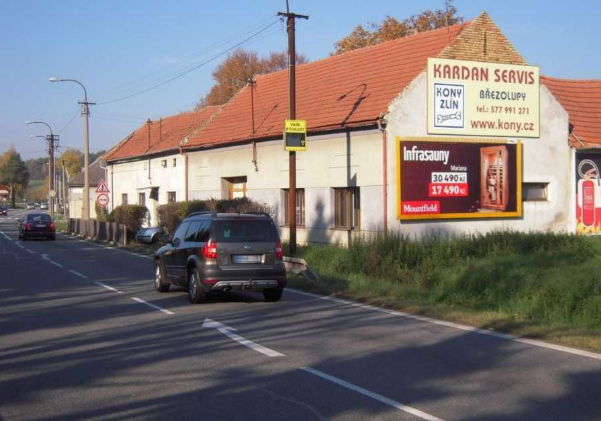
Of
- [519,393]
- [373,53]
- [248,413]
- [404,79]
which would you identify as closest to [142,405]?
[248,413]

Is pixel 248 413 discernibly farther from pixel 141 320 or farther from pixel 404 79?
pixel 404 79

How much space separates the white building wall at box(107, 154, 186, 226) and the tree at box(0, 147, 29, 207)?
110 meters

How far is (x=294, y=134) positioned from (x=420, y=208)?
4.90m

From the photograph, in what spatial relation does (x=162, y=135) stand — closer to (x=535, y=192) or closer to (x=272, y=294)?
(x=535, y=192)

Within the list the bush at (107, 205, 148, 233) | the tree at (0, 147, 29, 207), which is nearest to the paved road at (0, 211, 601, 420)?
the bush at (107, 205, 148, 233)

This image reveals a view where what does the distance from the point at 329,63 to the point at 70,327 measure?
2131 centimetres

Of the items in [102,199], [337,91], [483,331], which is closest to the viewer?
[483,331]

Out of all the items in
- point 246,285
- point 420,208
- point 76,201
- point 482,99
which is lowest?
point 246,285

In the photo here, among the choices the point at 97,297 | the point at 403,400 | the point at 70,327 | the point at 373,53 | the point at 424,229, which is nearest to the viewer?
the point at 403,400

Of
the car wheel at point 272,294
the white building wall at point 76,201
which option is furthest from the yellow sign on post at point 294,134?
the white building wall at point 76,201

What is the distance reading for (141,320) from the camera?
12.3m

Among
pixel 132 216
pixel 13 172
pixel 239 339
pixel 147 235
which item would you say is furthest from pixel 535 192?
pixel 13 172

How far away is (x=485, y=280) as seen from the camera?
15383 mm

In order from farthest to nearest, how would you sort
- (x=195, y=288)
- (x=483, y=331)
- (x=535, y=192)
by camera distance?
(x=535, y=192), (x=195, y=288), (x=483, y=331)
